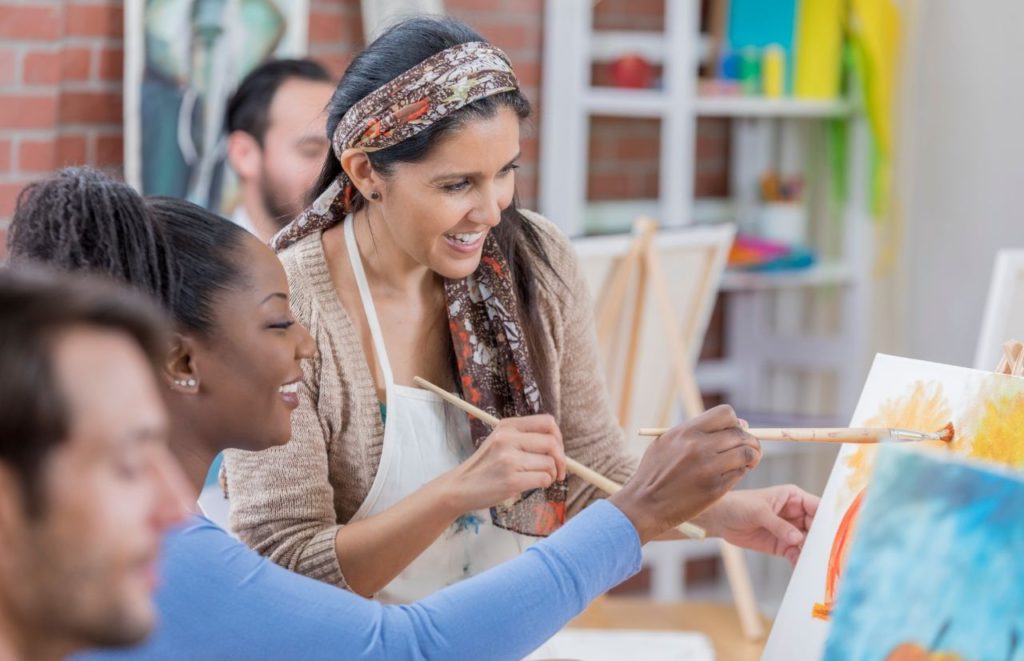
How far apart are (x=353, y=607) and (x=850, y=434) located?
532mm

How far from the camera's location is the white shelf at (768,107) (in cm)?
330

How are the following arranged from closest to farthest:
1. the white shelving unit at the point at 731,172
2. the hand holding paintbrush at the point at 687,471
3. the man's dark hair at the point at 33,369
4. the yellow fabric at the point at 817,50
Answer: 1. the man's dark hair at the point at 33,369
2. the hand holding paintbrush at the point at 687,471
3. the white shelving unit at the point at 731,172
4. the yellow fabric at the point at 817,50

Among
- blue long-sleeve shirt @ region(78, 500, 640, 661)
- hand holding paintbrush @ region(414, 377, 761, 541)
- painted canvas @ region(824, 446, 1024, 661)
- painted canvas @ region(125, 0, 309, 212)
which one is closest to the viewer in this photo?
painted canvas @ region(824, 446, 1024, 661)

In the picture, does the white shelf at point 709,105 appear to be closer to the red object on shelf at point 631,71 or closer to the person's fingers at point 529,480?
the red object on shelf at point 631,71

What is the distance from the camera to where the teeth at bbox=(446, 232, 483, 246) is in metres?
1.61

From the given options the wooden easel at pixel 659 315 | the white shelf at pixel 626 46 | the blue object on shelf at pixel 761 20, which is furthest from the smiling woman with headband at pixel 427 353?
the blue object on shelf at pixel 761 20

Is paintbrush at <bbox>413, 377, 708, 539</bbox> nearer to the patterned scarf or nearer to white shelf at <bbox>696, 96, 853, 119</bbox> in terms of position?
the patterned scarf

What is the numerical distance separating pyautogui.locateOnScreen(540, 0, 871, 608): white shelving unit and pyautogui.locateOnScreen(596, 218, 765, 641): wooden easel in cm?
51

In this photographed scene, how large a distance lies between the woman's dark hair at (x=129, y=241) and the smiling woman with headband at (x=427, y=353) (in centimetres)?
29

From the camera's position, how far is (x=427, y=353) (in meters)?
1.70

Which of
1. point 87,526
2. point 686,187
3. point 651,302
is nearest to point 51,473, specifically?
point 87,526

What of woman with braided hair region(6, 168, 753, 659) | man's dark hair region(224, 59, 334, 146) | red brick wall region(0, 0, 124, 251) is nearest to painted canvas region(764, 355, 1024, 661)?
woman with braided hair region(6, 168, 753, 659)

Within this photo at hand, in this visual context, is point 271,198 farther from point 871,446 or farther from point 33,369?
point 33,369

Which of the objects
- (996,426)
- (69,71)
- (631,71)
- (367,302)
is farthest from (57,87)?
(996,426)
